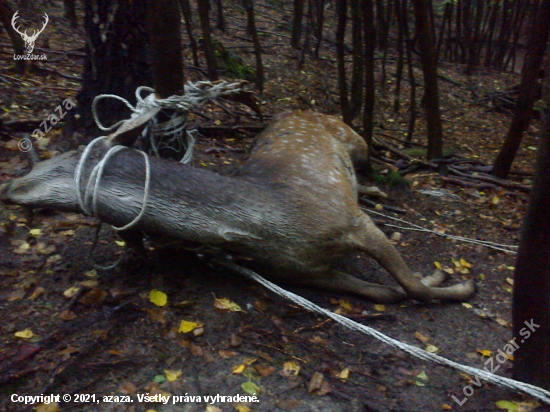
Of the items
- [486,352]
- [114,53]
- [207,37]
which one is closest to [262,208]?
[486,352]

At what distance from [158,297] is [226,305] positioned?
0.43m

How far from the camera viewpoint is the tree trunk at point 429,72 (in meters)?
5.80

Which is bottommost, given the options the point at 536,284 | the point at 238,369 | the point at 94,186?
the point at 238,369

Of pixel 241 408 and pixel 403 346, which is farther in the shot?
pixel 403 346

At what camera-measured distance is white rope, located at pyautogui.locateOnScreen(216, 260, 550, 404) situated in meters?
2.72

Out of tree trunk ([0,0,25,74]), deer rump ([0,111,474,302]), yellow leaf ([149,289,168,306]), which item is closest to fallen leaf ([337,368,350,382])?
deer rump ([0,111,474,302])

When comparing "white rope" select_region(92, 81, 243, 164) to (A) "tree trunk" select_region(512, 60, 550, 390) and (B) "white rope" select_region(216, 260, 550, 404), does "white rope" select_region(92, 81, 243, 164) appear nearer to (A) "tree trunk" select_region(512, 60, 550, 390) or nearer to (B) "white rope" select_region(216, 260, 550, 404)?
(B) "white rope" select_region(216, 260, 550, 404)

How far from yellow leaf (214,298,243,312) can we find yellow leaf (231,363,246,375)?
440 mm

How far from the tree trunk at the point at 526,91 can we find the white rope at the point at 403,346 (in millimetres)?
3849

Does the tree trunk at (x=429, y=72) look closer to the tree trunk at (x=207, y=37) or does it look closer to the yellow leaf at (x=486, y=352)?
the tree trunk at (x=207, y=37)

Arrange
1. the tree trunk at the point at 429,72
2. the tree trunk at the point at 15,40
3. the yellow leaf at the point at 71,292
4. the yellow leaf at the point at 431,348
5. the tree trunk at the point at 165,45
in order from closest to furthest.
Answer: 1. the yellow leaf at the point at 71,292
2. the yellow leaf at the point at 431,348
3. the tree trunk at the point at 165,45
4. the tree trunk at the point at 429,72
5. the tree trunk at the point at 15,40

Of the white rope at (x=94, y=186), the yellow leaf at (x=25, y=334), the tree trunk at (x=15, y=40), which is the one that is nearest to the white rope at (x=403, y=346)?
the white rope at (x=94, y=186)

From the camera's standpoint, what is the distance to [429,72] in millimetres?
6078

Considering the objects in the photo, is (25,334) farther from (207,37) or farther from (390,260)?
(207,37)
